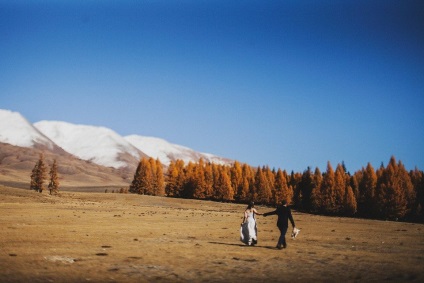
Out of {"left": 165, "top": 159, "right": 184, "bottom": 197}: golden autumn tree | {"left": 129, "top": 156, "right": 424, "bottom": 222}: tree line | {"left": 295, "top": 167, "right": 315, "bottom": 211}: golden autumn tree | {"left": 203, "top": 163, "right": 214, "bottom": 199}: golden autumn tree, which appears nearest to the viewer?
{"left": 129, "top": 156, "right": 424, "bottom": 222}: tree line

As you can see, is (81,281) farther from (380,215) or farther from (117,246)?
(380,215)

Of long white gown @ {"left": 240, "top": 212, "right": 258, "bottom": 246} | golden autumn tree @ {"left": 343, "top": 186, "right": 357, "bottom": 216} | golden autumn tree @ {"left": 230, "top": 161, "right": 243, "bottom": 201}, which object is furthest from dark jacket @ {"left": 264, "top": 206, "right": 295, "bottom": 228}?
golden autumn tree @ {"left": 230, "top": 161, "right": 243, "bottom": 201}

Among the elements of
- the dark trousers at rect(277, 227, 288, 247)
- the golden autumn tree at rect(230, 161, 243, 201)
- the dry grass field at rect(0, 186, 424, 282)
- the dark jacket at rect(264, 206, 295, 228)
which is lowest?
the dry grass field at rect(0, 186, 424, 282)

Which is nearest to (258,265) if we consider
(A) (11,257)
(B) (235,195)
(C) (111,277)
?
(C) (111,277)

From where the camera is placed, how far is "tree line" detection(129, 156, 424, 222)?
83919mm

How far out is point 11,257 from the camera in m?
15.2

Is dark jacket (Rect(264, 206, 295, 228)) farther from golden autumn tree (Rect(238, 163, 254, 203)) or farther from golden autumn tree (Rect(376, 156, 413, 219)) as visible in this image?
golden autumn tree (Rect(238, 163, 254, 203))

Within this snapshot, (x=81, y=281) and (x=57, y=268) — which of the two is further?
(x=57, y=268)

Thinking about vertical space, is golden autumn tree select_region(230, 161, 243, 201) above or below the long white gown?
above

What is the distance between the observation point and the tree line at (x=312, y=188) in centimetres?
8392

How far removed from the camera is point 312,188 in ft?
350

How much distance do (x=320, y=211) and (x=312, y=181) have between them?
1455 centimetres

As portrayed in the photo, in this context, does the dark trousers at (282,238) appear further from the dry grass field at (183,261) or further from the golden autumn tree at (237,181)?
the golden autumn tree at (237,181)

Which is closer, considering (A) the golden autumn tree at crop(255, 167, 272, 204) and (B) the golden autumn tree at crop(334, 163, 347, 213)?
(B) the golden autumn tree at crop(334, 163, 347, 213)
